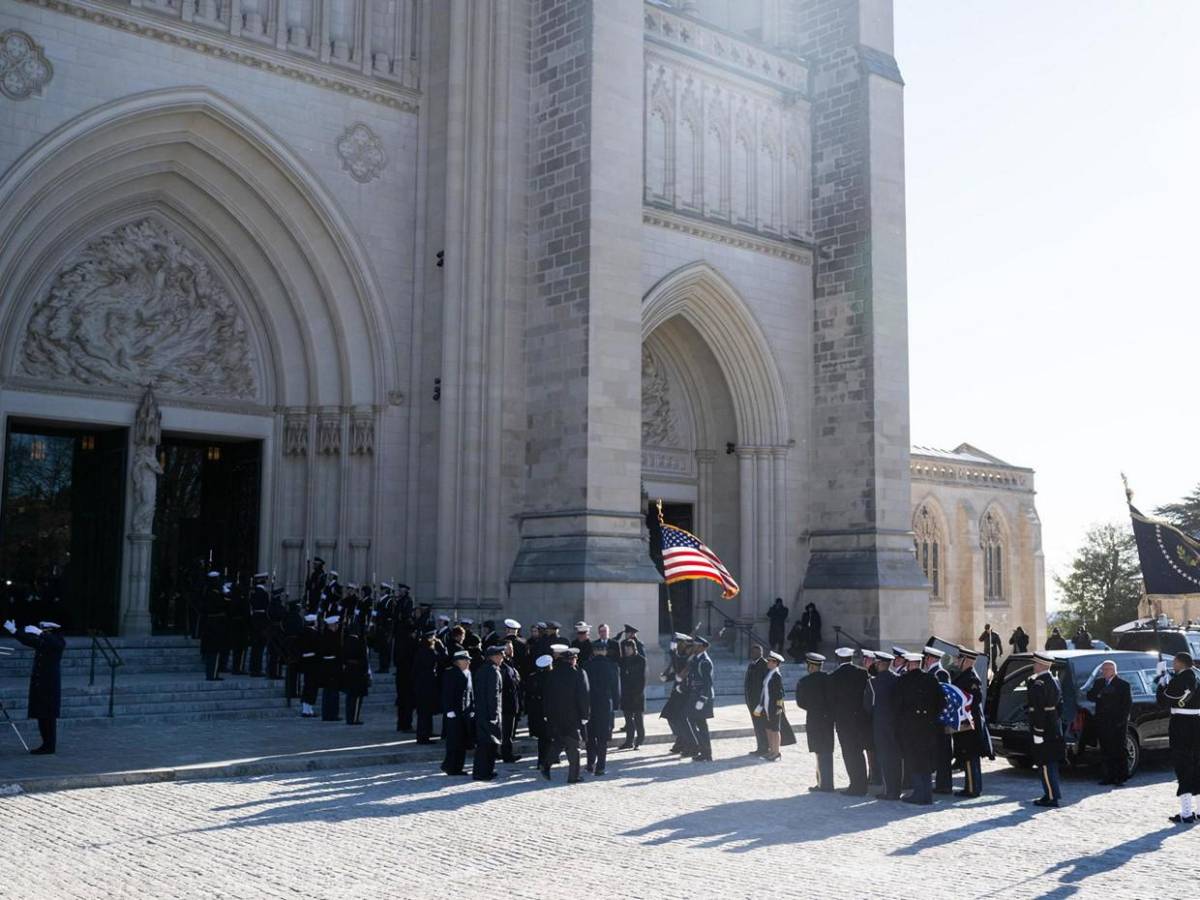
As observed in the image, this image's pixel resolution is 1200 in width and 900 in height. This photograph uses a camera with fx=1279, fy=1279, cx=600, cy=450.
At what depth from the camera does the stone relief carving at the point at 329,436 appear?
2245cm

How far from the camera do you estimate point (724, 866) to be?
29.6 feet

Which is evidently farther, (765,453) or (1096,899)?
(765,453)

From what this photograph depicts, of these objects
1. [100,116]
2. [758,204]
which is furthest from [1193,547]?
[100,116]

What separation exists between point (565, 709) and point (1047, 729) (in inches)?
186

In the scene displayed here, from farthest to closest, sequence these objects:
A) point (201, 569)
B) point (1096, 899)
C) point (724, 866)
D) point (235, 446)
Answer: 1. point (235, 446)
2. point (201, 569)
3. point (724, 866)
4. point (1096, 899)

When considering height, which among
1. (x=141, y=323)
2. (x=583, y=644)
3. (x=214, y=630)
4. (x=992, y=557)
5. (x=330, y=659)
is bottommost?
(x=330, y=659)

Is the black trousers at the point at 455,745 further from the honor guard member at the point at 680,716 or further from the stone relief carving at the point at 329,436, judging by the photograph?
the stone relief carving at the point at 329,436

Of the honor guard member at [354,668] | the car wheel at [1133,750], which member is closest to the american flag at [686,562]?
the honor guard member at [354,668]

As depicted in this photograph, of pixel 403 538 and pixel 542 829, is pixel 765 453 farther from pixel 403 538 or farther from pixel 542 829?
pixel 542 829

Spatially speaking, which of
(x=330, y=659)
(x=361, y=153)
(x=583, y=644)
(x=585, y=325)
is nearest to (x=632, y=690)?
(x=583, y=644)

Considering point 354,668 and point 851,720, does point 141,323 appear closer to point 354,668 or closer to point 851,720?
point 354,668

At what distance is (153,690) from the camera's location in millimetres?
16766

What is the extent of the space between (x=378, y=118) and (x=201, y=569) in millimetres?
8486

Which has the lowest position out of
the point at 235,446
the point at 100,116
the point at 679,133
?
the point at 235,446
